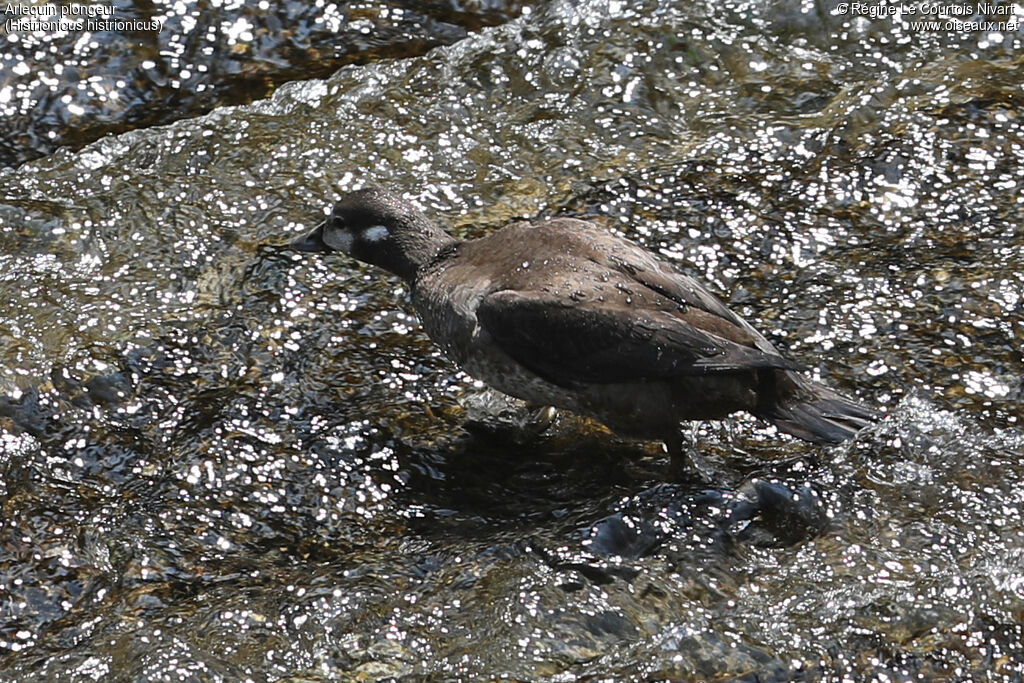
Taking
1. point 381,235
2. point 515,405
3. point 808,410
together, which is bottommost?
point 515,405

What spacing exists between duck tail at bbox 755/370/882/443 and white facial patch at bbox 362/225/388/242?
81.0 inches

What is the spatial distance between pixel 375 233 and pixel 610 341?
5.45 ft

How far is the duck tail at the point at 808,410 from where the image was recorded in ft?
16.4

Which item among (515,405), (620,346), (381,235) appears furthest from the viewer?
(381,235)

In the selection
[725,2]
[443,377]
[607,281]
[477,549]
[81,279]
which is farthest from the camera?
[725,2]

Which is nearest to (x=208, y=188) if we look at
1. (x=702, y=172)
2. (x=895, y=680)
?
(x=702, y=172)

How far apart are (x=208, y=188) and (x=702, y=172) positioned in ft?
8.77

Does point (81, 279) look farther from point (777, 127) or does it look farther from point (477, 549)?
point (777, 127)

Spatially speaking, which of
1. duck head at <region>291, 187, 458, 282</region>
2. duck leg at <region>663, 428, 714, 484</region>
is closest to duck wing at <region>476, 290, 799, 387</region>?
duck leg at <region>663, 428, 714, 484</region>

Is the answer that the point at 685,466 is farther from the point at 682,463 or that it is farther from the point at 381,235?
the point at 381,235

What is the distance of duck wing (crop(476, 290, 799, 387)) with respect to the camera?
4926 mm

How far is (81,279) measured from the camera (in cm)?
636

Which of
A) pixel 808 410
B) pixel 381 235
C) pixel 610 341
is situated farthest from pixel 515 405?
pixel 808 410

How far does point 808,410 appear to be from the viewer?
5047mm
